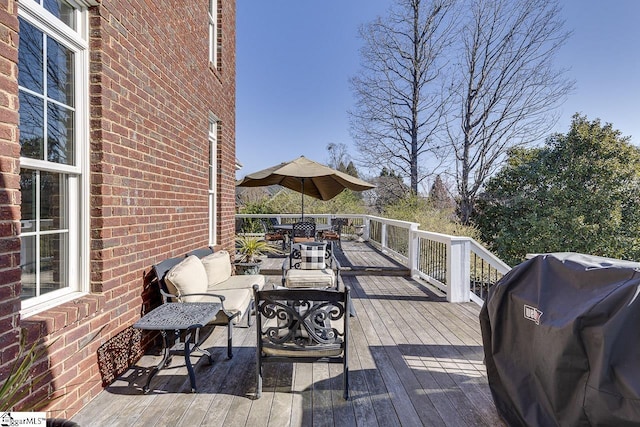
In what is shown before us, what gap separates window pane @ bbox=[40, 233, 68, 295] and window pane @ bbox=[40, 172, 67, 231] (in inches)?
3.3

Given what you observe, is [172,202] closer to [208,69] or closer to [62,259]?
[62,259]

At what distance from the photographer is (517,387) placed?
6.51 feet

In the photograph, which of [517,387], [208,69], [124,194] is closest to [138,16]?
[124,194]

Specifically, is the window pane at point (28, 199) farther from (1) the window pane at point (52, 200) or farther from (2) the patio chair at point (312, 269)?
(2) the patio chair at point (312, 269)

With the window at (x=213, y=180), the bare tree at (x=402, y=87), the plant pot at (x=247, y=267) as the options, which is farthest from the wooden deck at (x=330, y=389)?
the bare tree at (x=402, y=87)

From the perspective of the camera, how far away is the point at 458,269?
4.90 metres

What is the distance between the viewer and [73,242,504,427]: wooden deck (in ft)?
7.23

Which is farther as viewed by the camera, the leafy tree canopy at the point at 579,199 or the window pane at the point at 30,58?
the leafy tree canopy at the point at 579,199

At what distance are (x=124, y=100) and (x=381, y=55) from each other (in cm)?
1454

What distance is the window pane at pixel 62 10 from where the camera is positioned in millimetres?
2201

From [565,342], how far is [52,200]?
10.6 ft

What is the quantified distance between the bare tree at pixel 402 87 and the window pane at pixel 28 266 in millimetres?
14222

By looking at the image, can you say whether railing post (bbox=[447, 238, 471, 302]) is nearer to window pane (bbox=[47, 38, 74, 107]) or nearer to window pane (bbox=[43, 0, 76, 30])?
window pane (bbox=[47, 38, 74, 107])

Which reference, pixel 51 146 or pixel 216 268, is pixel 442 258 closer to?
pixel 216 268
